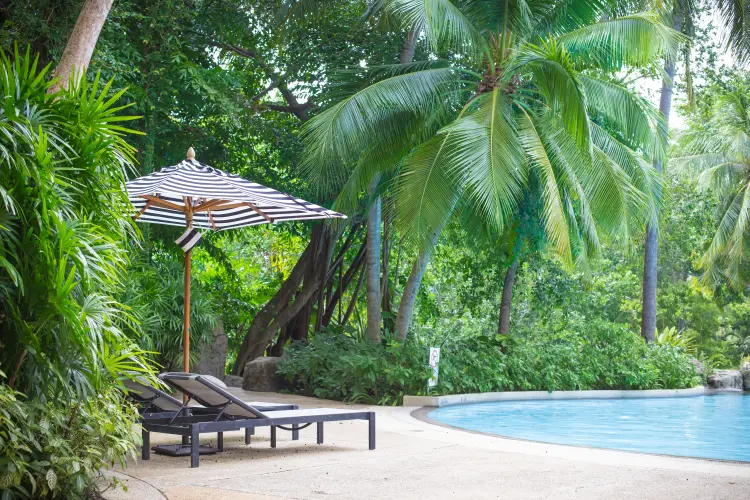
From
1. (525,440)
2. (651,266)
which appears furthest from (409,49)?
(651,266)

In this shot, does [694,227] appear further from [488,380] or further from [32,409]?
[32,409]

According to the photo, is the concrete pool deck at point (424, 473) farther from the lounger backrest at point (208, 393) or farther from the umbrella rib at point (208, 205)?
the umbrella rib at point (208, 205)

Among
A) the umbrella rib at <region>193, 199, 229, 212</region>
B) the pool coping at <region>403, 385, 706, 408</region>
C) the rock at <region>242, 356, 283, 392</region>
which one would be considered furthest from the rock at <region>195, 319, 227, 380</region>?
the umbrella rib at <region>193, 199, 229, 212</region>

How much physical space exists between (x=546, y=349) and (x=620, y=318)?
20.5 meters

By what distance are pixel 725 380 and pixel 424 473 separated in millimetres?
16928

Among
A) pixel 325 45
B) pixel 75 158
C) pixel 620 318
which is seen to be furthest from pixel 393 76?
pixel 620 318

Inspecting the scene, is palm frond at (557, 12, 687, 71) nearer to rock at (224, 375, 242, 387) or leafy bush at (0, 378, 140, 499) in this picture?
rock at (224, 375, 242, 387)

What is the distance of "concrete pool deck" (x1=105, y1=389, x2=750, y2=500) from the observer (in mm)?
5016

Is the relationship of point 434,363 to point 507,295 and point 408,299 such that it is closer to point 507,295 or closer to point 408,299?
point 408,299

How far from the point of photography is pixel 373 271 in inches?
549

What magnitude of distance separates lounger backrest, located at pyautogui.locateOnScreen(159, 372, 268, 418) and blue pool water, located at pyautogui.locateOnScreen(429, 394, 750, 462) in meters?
3.37

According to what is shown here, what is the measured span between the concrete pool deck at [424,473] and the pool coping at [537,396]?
4.18 meters

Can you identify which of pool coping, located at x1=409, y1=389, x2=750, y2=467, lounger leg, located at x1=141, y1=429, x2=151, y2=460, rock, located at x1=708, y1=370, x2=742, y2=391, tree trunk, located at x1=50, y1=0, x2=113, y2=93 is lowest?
rock, located at x1=708, y1=370, x2=742, y2=391

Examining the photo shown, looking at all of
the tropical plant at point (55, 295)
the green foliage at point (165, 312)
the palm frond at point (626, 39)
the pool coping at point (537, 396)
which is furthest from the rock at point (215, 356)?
the tropical plant at point (55, 295)
